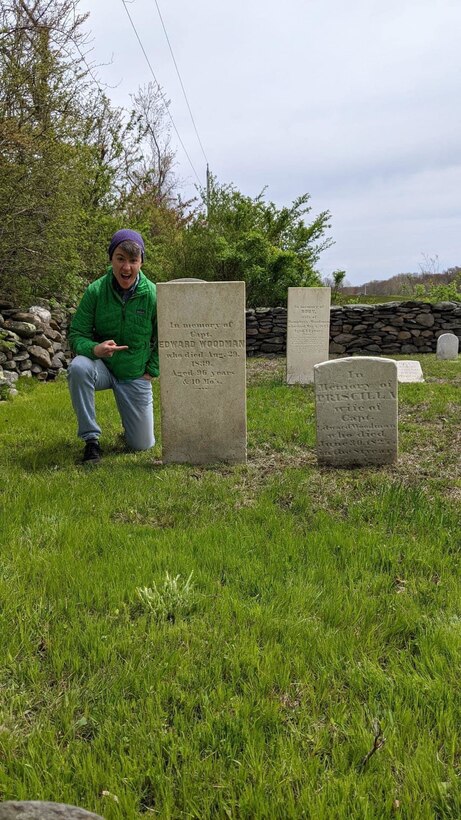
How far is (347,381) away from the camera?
448 centimetres

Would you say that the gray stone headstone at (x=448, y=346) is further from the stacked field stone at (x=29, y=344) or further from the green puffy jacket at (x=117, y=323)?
the green puffy jacket at (x=117, y=323)

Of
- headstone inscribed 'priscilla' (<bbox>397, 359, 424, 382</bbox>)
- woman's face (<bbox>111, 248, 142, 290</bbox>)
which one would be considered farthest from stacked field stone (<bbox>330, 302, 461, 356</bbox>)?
woman's face (<bbox>111, 248, 142, 290</bbox>)

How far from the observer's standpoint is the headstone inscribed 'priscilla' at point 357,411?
445cm

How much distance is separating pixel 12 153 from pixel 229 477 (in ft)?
22.4

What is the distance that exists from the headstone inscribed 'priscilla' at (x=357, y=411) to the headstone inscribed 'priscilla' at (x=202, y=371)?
697mm

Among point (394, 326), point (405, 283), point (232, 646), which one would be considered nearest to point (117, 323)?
point (232, 646)

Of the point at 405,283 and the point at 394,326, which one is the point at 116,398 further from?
the point at 405,283

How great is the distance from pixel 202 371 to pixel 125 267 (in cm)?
109

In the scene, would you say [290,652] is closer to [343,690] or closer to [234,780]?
[343,690]

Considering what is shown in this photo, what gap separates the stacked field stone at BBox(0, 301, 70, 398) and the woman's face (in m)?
4.14

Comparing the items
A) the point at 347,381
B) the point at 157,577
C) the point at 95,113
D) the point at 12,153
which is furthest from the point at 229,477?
the point at 95,113

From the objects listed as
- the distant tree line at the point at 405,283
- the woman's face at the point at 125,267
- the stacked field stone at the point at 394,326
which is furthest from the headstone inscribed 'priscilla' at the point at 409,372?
the distant tree line at the point at 405,283

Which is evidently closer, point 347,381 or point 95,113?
point 347,381

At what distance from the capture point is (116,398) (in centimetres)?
500
